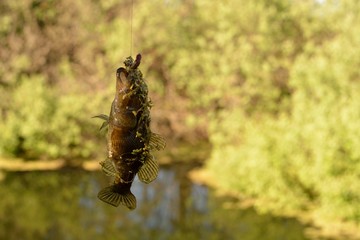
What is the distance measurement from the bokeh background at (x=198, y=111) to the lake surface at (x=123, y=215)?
0.06 meters

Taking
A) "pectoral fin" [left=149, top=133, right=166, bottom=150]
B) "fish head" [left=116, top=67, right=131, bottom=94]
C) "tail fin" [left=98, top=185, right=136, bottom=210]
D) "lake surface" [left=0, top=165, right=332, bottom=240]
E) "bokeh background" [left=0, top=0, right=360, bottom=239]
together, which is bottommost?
"tail fin" [left=98, top=185, right=136, bottom=210]

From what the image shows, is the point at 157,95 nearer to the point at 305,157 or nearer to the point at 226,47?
the point at 226,47

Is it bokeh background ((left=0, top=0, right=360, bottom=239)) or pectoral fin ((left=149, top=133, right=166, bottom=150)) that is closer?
pectoral fin ((left=149, top=133, right=166, bottom=150))

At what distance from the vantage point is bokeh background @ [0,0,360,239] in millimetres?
13992

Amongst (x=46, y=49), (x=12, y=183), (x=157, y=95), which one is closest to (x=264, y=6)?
(x=157, y=95)

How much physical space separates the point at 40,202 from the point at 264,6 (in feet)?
33.2

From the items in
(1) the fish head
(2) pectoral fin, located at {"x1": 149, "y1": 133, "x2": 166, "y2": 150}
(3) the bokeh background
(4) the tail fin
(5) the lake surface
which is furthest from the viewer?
(3) the bokeh background

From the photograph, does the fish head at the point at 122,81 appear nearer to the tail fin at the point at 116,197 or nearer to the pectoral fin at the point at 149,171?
the pectoral fin at the point at 149,171

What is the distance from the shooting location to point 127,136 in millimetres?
Result: 2121

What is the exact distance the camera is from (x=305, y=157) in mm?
15008

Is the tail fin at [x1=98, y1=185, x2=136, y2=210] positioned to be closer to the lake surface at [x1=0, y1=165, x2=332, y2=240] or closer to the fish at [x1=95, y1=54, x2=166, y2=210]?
the fish at [x1=95, y1=54, x2=166, y2=210]

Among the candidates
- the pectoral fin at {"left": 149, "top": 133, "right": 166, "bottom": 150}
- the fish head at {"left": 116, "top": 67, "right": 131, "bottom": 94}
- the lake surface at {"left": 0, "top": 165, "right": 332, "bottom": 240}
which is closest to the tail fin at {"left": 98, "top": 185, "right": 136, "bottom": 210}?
the pectoral fin at {"left": 149, "top": 133, "right": 166, "bottom": 150}

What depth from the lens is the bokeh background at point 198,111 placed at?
1399 cm

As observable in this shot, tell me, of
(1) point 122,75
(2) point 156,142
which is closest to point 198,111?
(2) point 156,142
